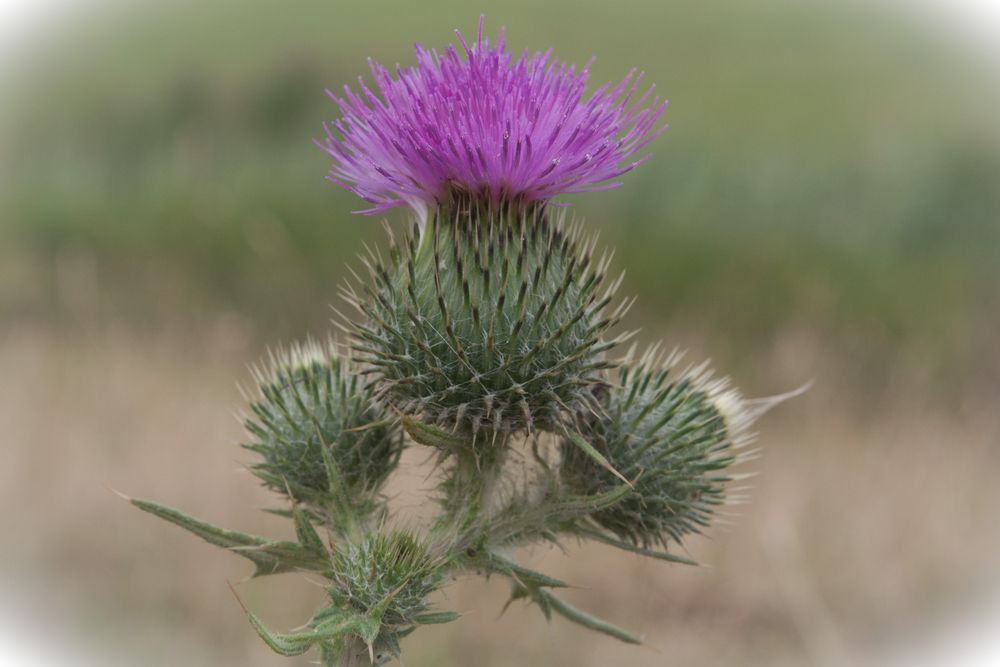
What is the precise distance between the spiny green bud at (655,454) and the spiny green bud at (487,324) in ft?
0.69

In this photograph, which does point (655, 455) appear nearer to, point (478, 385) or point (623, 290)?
point (478, 385)

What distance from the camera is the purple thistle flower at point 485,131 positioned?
2391 millimetres

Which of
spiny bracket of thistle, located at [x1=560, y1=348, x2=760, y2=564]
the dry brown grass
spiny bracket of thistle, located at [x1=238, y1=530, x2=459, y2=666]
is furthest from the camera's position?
the dry brown grass

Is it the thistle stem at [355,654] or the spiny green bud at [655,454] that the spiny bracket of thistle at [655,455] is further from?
the thistle stem at [355,654]

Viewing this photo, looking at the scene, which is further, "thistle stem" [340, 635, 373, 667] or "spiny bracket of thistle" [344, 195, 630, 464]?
"spiny bracket of thistle" [344, 195, 630, 464]

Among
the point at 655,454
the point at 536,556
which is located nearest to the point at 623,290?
the point at 536,556

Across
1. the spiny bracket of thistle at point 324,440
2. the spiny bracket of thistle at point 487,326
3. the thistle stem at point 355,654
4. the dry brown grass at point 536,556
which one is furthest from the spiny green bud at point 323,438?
the dry brown grass at point 536,556

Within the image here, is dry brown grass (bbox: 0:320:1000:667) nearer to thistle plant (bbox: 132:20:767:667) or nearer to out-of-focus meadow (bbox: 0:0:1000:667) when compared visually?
out-of-focus meadow (bbox: 0:0:1000:667)

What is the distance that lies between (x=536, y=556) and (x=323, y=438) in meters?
3.81

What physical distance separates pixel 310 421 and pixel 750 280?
35.0ft

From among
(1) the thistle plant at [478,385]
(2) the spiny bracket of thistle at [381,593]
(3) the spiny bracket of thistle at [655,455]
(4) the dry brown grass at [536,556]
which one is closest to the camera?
(2) the spiny bracket of thistle at [381,593]

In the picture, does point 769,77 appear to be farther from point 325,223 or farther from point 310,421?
point 310,421

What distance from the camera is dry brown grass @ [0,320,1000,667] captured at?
24.5 feet

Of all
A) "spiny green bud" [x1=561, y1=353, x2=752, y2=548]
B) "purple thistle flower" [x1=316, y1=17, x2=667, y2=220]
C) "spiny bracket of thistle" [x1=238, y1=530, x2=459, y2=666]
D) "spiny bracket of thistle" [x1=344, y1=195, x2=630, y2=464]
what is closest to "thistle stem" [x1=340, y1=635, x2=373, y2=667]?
"spiny bracket of thistle" [x1=238, y1=530, x2=459, y2=666]
